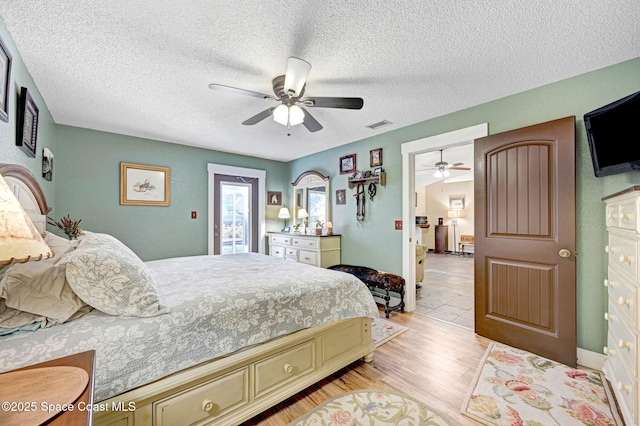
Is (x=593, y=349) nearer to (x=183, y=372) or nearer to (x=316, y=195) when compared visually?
(x=183, y=372)

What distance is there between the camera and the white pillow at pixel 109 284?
48.2 inches

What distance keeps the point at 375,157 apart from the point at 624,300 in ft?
9.30

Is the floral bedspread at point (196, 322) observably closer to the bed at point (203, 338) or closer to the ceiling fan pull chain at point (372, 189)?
the bed at point (203, 338)

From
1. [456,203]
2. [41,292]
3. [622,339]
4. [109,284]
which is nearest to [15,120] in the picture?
[41,292]

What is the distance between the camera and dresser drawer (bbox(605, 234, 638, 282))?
1424mm

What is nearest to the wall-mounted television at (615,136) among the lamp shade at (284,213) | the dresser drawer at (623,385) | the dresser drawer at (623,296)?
the dresser drawer at (623,296)

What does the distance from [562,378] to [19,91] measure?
4.66m

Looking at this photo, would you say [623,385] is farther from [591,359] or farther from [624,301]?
[591,359]

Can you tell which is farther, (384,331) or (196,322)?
(384,331)

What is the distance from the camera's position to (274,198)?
538cm

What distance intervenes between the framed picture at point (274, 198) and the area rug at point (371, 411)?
3.99 m

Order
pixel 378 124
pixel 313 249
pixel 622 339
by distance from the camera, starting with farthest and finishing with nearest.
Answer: pixel 313 249
pixel 378 124
pixel 622 339

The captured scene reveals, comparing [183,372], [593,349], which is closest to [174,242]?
[183,372]

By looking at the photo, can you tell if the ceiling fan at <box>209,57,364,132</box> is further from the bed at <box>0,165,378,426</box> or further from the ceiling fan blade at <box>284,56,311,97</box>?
the bed at <box>0,165,378,426</box>
